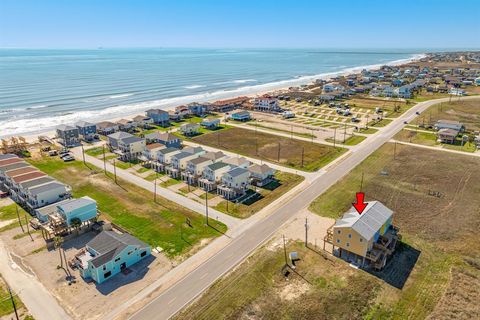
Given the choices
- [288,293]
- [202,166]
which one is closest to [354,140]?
[202,166]

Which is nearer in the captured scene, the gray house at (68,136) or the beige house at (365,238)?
the beige house at (365,238)

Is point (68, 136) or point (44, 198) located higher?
point (68, 136)

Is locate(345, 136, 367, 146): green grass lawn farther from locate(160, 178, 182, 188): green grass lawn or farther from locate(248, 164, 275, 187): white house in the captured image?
locate(160, 178, 182, 188): green grass lawn

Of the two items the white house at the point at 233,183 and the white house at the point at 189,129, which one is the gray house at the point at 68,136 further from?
the white house at the point at 233,183

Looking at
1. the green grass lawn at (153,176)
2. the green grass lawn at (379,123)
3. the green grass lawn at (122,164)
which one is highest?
the green grass lawn at (379,123)

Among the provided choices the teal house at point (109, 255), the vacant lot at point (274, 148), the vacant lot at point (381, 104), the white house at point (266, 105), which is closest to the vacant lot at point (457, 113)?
the vacant lot at point (381, 104)

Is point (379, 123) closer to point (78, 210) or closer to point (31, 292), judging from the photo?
point (78, 210)

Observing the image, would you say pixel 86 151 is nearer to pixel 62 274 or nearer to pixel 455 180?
pixel 62 274
